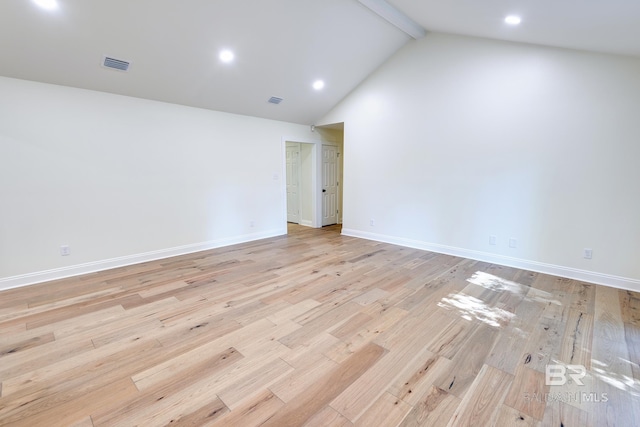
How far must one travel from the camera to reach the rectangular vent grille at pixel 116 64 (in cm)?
324

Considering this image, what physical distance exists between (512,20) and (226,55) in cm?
330

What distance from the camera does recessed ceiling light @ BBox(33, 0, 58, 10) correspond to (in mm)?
2516

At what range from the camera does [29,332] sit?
2.38 metres

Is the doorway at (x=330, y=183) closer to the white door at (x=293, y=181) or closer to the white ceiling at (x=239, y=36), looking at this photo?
the white door at (x=293, y=181)

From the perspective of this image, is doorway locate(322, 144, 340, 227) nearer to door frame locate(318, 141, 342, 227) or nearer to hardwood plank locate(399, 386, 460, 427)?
door frame locate(318, 141, 342, 227)

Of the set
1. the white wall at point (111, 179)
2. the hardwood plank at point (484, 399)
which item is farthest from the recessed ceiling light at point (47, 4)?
the hardwood plank at point (484, 399)

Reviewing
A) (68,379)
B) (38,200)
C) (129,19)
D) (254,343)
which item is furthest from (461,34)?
(38,200)

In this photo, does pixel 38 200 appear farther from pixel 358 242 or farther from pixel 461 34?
pixel 461 34

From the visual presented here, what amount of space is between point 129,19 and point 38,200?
7.61 feet

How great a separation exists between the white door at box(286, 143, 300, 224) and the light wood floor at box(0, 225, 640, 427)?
147 inches

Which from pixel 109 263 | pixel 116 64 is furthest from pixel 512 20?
pixel 109 263

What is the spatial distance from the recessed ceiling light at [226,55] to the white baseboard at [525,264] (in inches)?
147

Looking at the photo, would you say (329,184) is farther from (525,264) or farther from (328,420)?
(328,420)

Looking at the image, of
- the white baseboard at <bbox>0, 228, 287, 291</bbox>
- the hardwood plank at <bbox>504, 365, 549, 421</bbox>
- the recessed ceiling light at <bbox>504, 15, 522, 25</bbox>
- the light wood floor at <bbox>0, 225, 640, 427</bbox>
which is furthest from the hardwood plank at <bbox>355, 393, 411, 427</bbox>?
the white baseboard at <bbox>0, 228, 287, 291</bbox>
